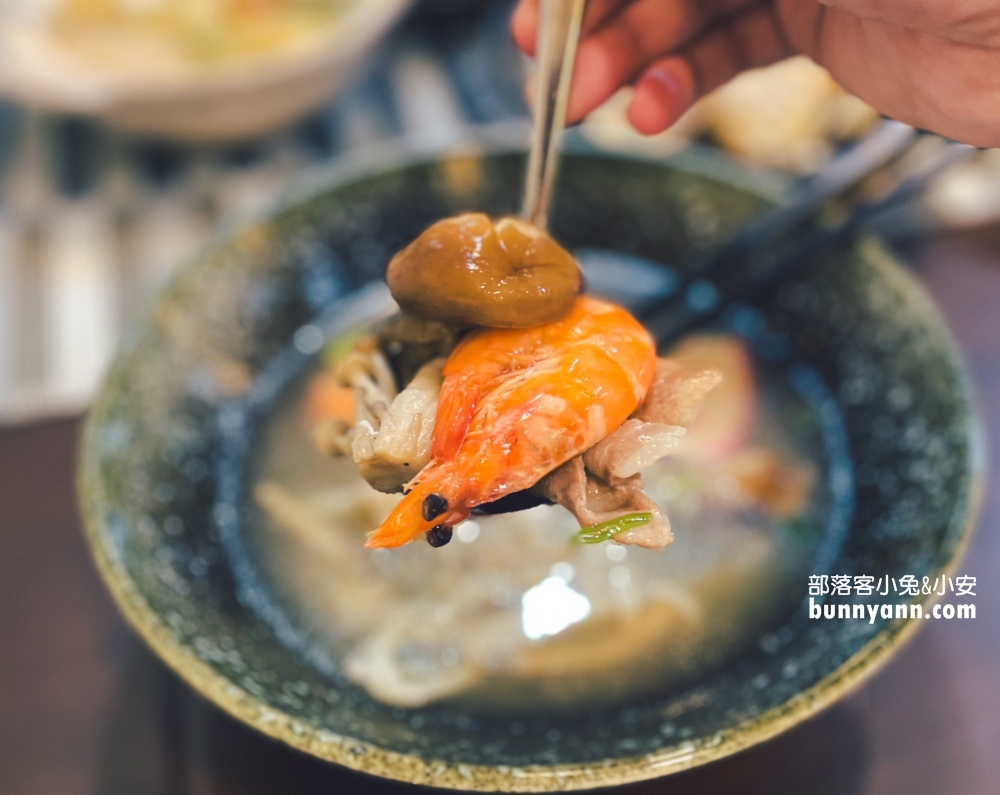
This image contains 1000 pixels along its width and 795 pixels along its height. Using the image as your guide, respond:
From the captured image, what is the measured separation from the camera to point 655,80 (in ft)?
3.51

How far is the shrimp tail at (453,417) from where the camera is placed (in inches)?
27.6

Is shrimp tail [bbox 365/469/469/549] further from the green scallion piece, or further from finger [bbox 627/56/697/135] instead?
finger [bbox 627/56/697/135]

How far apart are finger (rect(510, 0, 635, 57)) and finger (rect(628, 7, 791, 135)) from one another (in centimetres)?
9

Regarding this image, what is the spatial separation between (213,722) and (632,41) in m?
1.05

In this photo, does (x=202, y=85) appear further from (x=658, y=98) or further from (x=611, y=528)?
(x=611, y=528)

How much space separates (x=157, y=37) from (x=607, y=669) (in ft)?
5.36

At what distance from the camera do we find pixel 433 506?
24.6 inches

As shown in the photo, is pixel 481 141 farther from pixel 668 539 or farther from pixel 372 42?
pixel 668 539

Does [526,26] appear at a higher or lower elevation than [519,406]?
higher

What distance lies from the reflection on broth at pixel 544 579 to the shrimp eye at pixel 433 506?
0.40m

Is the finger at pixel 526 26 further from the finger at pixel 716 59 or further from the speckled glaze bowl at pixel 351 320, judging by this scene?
the speckled glaze bowl at pixel 351 320

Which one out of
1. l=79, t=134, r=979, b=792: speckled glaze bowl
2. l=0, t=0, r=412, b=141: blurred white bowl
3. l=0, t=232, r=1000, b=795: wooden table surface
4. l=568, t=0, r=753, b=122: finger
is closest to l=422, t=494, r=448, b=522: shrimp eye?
l=79, t=134, r=979, b=792: speckled glaze bowl

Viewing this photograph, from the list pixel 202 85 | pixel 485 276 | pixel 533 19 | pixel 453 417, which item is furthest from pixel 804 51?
pixel 202 85

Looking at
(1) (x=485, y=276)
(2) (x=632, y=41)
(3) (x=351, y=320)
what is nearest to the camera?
(1) (x=485, y=276)
